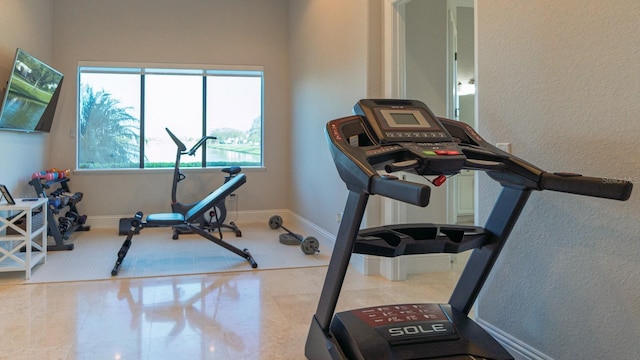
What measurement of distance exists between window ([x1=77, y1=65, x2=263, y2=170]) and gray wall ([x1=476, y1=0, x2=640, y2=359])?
4.78 metres

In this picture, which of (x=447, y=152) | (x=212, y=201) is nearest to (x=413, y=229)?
(x=447, y=152)

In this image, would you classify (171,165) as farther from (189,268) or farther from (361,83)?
(361,83)

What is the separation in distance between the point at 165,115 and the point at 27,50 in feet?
5.97

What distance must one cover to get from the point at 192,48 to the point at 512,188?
5451mm

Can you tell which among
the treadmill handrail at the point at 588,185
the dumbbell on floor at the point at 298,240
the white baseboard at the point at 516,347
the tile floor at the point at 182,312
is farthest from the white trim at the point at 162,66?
the treadmill handrail at the point at 588,185

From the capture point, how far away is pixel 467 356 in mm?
1542

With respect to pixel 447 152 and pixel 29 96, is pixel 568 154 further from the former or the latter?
pixel 29 96

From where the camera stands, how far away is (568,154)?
66.4 inches

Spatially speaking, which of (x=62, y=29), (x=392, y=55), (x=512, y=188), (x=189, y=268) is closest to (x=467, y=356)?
(x=512, y=188)

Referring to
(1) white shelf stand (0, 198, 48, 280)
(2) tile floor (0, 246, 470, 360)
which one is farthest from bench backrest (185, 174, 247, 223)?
(1) white shelf stand (0, 198, 48, 280)

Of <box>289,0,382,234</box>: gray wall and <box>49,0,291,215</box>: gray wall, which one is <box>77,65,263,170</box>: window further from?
<box>289,0,382,234</box>: gray wall

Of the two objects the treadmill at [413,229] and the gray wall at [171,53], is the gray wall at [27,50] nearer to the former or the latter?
the gray wall at [171,53]

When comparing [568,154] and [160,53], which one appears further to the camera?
[160,53]

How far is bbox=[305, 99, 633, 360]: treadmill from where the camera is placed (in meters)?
1.48
